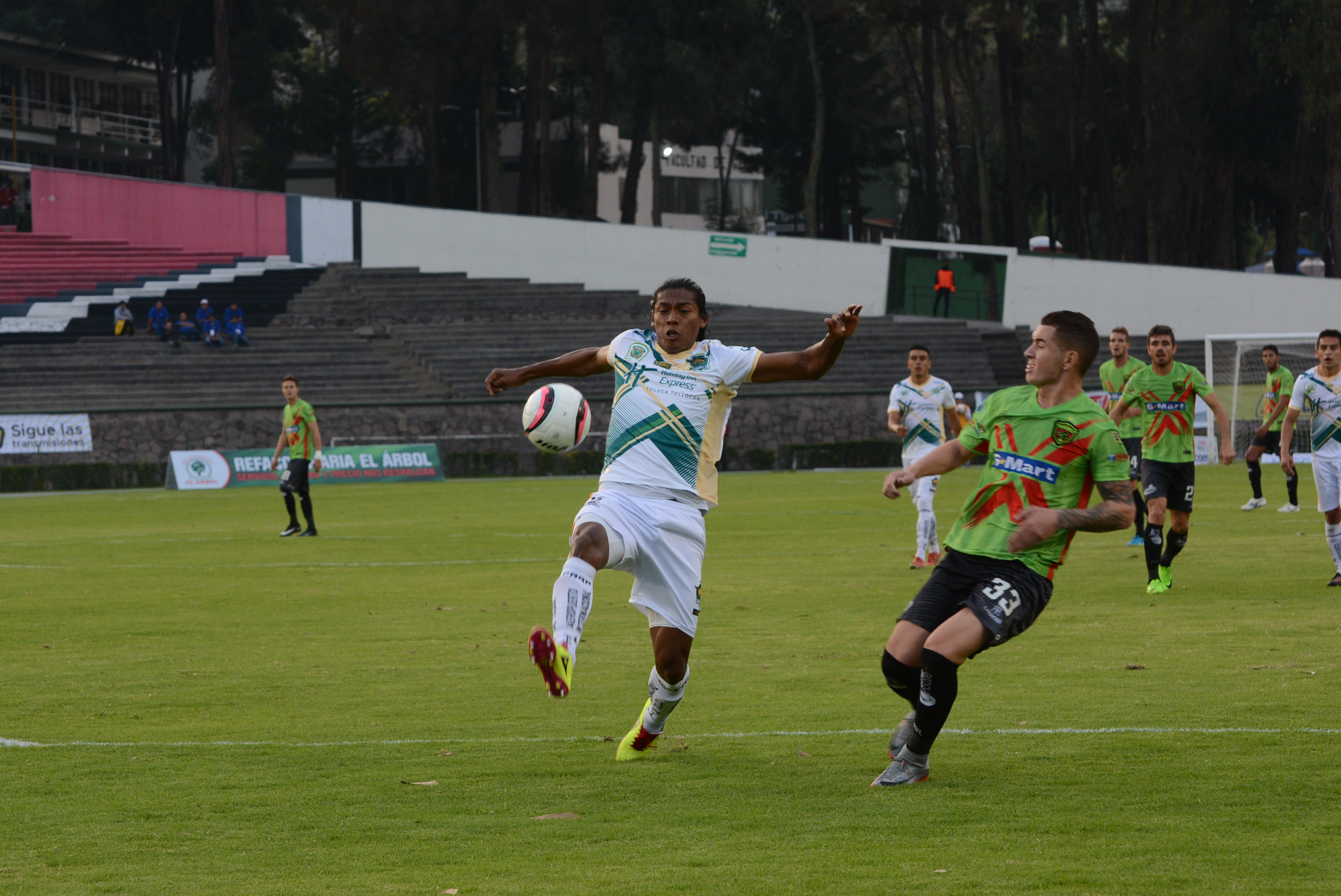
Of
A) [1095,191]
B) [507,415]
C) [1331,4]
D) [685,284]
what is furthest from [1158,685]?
[1095,191]

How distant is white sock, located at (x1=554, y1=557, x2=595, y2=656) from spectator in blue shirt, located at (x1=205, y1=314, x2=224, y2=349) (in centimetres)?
4161

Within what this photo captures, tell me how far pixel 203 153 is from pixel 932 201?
3526 centimetres

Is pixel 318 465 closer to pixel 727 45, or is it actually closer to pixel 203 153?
pixel 727 45

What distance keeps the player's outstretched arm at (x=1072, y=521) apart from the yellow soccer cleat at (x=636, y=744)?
1.98 m

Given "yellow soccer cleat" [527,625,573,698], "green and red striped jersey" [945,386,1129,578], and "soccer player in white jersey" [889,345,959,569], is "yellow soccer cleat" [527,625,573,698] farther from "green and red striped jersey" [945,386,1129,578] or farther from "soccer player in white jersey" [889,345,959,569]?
"soccer player in white jersey" [889,345,959,569]

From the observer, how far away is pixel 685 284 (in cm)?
735

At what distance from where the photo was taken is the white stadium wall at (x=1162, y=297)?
157ft

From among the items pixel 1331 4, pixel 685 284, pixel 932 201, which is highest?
pixel 1331 4

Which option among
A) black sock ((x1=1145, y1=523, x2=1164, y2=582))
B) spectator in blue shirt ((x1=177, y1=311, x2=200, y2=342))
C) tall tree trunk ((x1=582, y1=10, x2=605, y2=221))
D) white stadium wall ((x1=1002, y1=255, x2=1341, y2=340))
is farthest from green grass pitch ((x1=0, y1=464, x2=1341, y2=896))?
tall tree trunk ((x1=582, y1=10, x2=605, y2=221))

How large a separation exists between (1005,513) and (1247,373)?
3432 centimetres

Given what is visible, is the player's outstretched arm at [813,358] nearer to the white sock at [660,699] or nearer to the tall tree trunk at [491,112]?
the white sock at [660,699]

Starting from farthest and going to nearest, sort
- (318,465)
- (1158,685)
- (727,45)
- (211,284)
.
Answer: (727,45) < (211,284) < (318,465) < (1158,685)

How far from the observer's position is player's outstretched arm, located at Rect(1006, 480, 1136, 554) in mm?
6141

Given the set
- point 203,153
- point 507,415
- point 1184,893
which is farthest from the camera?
point 203,153
